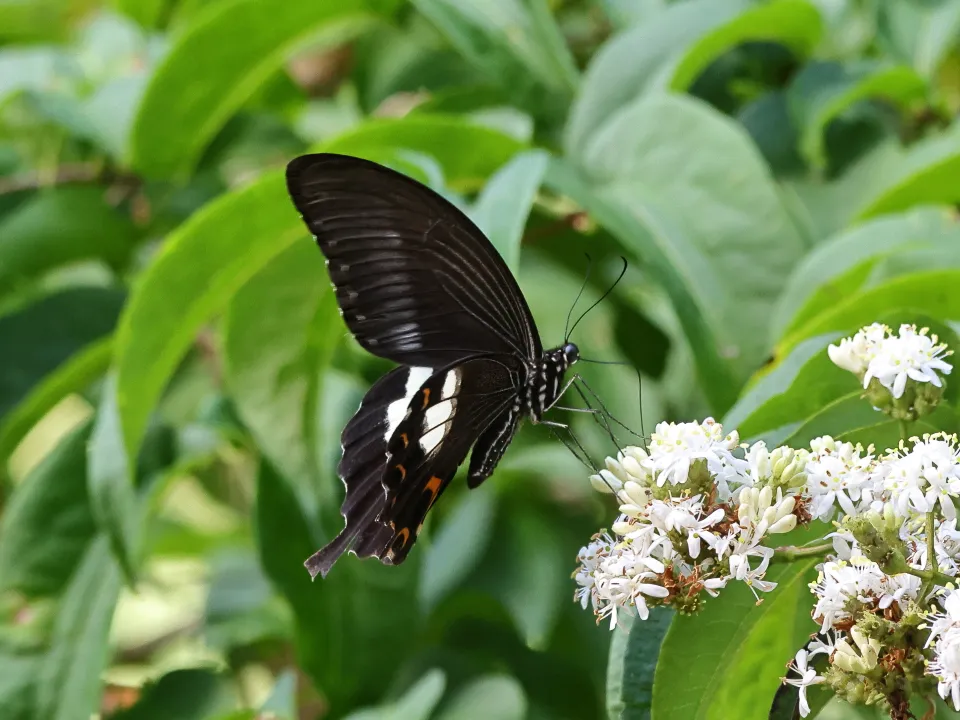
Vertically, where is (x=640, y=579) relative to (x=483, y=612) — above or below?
below

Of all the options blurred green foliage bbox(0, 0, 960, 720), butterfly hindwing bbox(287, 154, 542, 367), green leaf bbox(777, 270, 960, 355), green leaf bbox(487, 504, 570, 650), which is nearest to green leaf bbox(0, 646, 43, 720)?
blurred green foliage bbox(0, 0, 960, 720)

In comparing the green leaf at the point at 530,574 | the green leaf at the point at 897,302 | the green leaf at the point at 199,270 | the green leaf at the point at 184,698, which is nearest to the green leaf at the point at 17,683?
the green leaf at the point at 184,698

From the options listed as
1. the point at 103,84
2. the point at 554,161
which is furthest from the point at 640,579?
the point at 103,84

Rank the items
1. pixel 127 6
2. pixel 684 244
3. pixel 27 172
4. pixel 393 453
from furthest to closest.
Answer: pixel 127 6 < pixel 27 172 < pixel 684 244 < pixel 393 453

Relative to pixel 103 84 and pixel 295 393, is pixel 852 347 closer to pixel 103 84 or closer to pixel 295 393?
pixel 295 393

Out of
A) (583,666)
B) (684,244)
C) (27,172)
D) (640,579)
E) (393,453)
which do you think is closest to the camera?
(640,579)

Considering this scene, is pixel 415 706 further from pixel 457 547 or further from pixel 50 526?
pixel 50 526

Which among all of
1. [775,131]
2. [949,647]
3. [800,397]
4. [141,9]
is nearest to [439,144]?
[775,131]
